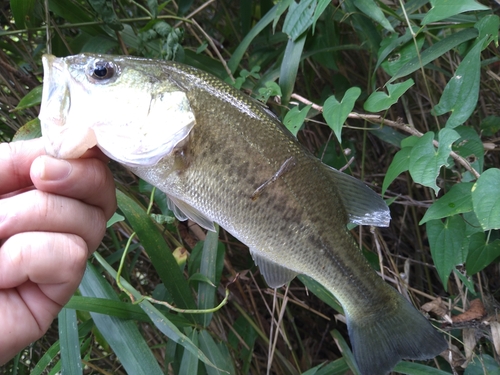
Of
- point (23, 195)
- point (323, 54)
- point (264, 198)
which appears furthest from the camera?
point (323, 54)

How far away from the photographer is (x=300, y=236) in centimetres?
108

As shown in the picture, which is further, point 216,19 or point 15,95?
Result: point 216,19

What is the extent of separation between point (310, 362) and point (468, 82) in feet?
4.51

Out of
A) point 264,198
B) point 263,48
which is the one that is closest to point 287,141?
point 264,198

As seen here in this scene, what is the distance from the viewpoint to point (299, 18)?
4.67ft

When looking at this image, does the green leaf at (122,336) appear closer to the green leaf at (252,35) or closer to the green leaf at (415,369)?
the green leaf at (415,369)

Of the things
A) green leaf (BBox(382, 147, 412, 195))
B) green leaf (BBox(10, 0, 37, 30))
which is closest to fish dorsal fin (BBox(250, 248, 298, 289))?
green leaf (BBox(382, 147, 412, 195))

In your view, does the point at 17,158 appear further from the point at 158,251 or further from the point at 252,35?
the point at 252,35

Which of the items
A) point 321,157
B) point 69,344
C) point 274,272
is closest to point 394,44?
point 321,157

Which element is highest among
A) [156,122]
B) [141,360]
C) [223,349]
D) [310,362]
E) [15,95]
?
[156,122]

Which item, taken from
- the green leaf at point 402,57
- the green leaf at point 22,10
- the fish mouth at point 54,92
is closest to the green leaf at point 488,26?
the green leaf at point 402,57

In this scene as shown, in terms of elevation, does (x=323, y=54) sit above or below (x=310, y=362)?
A: above

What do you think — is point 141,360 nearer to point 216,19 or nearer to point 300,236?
point 300,236

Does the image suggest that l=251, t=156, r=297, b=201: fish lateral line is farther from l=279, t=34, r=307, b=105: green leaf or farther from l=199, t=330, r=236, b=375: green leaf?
l=199, t=330, r=236, b=375: green leaf
